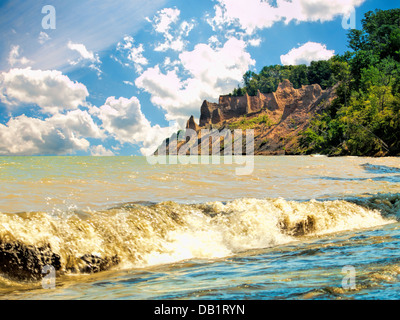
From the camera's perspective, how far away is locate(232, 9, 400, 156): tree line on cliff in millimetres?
51500

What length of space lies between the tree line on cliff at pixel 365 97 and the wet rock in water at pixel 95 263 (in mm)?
48551

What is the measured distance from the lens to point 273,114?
5615 inches

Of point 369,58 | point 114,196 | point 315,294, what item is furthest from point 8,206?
point 369,58

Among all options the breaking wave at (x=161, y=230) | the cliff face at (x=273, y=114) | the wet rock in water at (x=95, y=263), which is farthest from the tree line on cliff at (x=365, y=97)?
the wet rock in water at (x=95, y=263)

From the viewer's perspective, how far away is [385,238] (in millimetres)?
6770

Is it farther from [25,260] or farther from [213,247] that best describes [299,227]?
[25,260]

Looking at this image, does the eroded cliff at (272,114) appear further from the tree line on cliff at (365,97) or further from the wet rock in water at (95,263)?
the wet rock in water at (95,263)

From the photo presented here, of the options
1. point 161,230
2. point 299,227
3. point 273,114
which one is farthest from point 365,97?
point 273,114

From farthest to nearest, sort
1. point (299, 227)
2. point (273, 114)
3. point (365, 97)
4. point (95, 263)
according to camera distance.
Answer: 1. point (273, 114)
2. point (365, 97)
3. point (299, 227)
4. point (95, 263)

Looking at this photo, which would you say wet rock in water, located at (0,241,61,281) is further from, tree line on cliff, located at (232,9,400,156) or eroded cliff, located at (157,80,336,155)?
eroded cliff, located at (157,80,336,155)

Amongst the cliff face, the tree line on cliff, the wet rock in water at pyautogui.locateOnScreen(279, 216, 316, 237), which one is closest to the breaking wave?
the wet rock in water at pyautogui.locateOnScreen(279, 216, 316, 237)

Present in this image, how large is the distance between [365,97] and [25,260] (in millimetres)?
67717

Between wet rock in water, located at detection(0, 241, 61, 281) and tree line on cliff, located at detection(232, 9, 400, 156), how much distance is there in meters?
49.4
